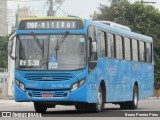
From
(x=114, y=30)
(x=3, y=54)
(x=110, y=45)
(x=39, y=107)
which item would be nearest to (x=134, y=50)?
(x=114, y=30)

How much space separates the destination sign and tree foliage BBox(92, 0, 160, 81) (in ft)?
132

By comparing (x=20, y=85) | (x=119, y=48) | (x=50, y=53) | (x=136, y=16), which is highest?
(x=136, y=16)

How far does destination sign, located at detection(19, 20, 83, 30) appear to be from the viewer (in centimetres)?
2103

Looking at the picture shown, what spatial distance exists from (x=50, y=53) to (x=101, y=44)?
2421 mm

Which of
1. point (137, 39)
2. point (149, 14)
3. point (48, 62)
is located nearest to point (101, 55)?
point (48, 62)

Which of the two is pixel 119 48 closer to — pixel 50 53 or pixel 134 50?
pixel 134 50

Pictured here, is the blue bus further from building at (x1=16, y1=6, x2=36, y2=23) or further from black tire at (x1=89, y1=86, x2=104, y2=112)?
building at (x1=16, y1=6, x2=36, y2=23)

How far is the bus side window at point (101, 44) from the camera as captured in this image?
72.4 ft

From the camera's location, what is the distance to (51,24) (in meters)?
21.1

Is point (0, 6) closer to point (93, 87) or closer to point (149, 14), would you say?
point (149, 14)

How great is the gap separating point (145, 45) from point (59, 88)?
990 centimetres

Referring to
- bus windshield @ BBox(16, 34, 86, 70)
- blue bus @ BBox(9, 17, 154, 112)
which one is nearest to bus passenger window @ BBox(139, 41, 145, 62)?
blue bus @ BBox(9, 17, 154, 112)

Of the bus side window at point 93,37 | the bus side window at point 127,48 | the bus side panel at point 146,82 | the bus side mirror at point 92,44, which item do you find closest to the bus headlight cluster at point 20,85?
the bus side window at point 93,37

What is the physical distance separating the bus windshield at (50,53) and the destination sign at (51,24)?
365 millimetres
